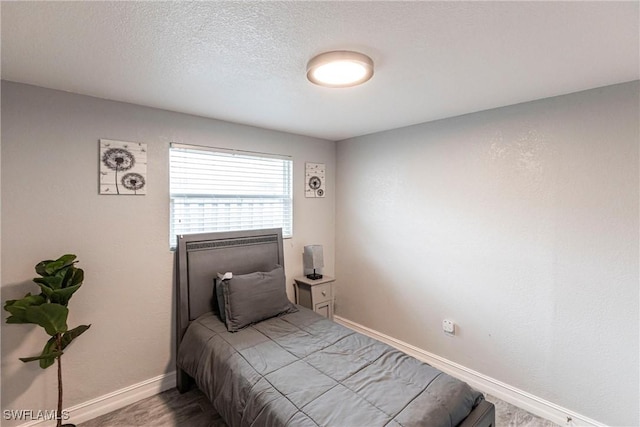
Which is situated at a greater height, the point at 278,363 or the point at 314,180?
the point at 314,180

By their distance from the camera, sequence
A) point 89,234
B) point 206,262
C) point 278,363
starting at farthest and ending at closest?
1. point 206,262
2. point 89,234
3. point 278,363

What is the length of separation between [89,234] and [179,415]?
1460 millimetres

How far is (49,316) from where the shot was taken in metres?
1.64

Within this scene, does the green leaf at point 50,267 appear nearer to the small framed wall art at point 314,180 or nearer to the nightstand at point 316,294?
the nightstand at point 316,294

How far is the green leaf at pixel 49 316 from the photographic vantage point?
5.29 feet

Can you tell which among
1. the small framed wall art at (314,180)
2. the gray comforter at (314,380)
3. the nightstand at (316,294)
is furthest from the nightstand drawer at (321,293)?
the small framed wall art at (314,180)

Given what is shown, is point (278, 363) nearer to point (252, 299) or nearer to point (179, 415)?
point (252, 299)

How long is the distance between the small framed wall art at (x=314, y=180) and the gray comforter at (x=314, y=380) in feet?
5.28

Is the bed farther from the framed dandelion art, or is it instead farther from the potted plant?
the potted plant

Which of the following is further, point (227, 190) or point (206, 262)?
point (227, 190)

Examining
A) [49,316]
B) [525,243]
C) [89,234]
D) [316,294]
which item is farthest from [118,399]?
[525,243]

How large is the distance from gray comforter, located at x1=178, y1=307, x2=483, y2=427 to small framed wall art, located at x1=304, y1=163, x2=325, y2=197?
161 centimetres

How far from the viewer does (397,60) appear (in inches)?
62.4

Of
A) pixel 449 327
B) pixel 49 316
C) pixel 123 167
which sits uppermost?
pixel 123 167
